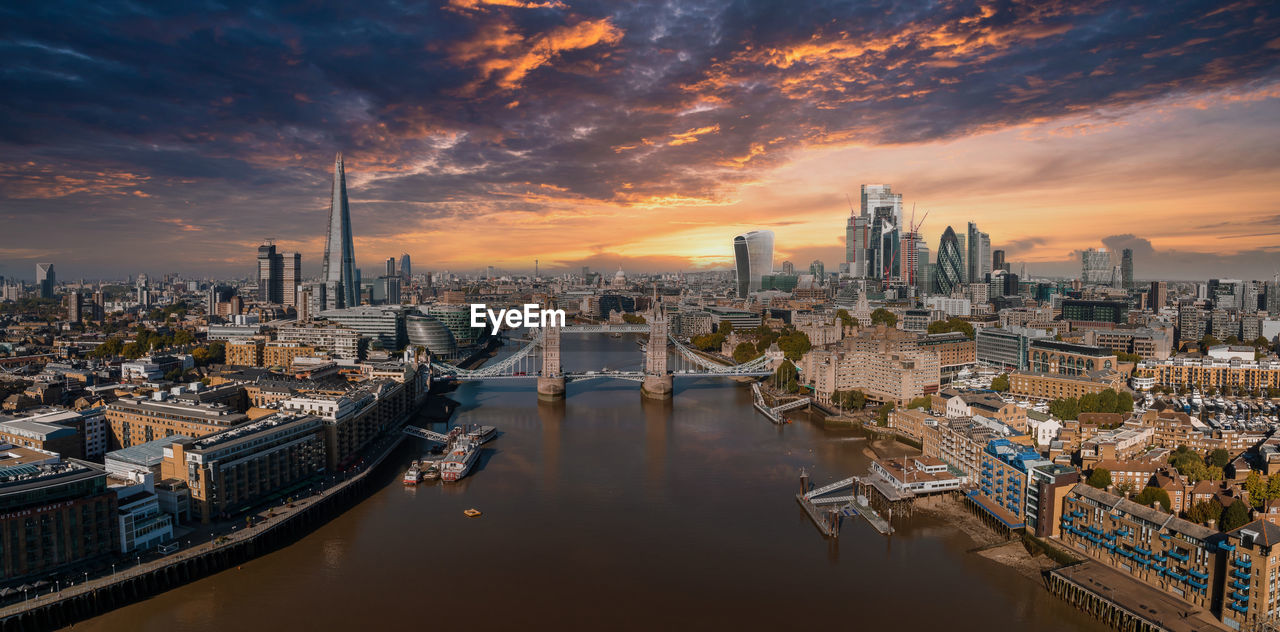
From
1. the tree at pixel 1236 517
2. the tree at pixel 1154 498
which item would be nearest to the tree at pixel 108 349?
the tree at pixel 1154 498

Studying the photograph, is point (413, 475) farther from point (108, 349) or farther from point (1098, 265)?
point (1098, 265)

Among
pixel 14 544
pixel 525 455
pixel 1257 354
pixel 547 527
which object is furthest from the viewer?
pixel 1257 354

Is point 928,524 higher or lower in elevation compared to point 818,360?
lower

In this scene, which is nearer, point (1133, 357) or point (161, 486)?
point (161, 486)

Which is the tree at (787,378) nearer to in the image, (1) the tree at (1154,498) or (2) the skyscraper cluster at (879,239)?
(1) the tree at (1154,498)

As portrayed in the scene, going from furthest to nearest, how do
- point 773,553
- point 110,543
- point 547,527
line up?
point 547,527 < point 773,553 < point 110,543

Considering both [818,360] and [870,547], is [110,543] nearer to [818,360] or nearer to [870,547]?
[870,547]

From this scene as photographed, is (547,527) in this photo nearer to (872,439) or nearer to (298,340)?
(872,439)

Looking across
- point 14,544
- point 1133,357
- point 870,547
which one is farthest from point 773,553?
point 1133,357
